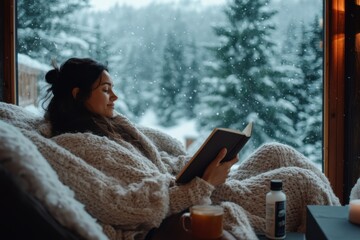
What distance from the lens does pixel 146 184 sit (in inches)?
57.0

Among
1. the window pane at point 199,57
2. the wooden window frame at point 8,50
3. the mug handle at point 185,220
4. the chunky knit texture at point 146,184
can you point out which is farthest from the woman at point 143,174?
the wooden window frame at point 8,50

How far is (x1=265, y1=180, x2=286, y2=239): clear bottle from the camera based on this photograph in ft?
4.68

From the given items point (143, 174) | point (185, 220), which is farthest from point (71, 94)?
point (185, 220)

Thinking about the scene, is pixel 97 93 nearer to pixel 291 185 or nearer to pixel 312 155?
pixel 291 185

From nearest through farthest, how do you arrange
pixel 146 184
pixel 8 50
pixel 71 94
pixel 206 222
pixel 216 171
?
pixel 206 222 < pixel 146 184 < pixel 216 171 < pixel 71 94 < pixel 8 50

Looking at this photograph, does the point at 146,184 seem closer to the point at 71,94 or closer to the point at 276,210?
the point at 276,210

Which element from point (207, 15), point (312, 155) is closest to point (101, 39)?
point (207, 15)

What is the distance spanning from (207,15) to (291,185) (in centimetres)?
133

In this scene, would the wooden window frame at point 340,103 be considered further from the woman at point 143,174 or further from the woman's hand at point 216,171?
the woman's hand at point 216,171

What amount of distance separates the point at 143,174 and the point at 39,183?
2.07 feet

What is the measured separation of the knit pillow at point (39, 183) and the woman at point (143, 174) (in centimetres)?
40

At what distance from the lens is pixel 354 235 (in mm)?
1238

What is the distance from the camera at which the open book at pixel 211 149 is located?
1.48m

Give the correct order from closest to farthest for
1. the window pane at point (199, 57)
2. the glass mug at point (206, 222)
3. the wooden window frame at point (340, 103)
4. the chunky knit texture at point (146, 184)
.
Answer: the glass mug at point (206, 222), the chunky knit texture at point (146, 184), the wooden window frame at point (340, 103), the window pane at point (199, 57)
